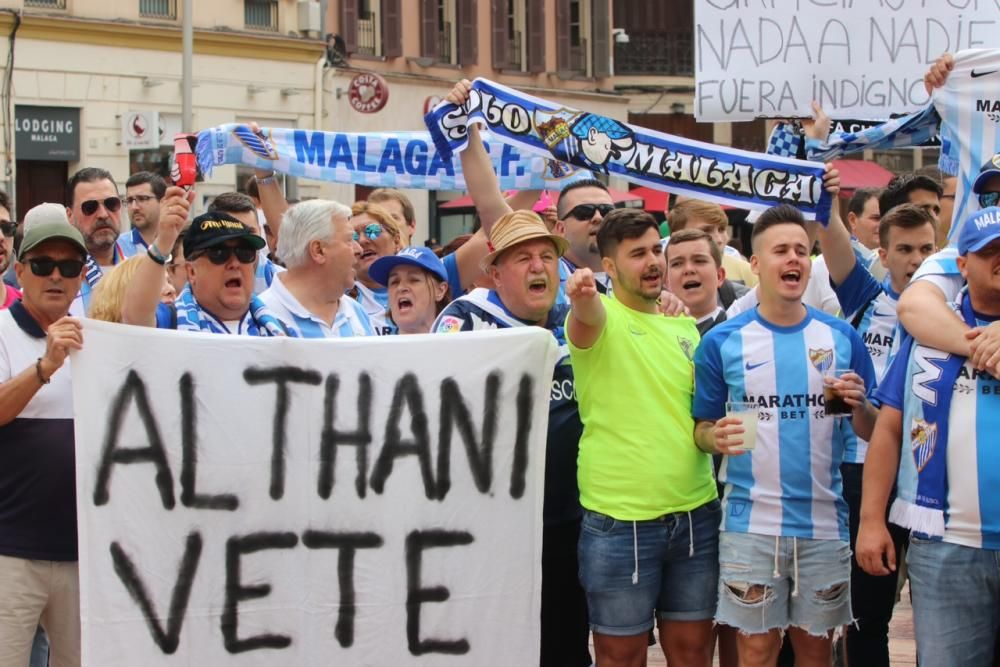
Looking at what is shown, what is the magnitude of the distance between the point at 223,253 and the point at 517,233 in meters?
1.04

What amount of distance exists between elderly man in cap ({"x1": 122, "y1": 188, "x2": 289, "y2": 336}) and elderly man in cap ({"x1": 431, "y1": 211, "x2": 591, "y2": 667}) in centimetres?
75

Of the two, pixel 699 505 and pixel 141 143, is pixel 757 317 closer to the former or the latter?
pixel 699 505

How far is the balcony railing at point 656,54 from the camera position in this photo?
127ft

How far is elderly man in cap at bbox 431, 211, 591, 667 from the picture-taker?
544cm

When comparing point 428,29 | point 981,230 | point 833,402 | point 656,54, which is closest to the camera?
point 981,230

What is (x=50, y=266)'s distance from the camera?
4.98 m

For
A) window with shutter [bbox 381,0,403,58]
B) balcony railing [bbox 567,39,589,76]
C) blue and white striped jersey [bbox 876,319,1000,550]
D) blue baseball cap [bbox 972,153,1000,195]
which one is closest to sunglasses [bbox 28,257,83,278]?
blue and white striped jersey [bbox 876,319,1000,550]

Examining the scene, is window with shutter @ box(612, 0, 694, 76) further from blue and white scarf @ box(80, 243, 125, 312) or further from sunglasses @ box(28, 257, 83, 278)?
sunglasses @ box(28, 257, 83, 278)

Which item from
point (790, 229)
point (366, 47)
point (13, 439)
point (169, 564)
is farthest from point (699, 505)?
point (366, 47)

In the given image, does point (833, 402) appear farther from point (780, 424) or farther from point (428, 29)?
point (428, 29)

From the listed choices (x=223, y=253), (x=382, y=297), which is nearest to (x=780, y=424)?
(x=223, y=253)

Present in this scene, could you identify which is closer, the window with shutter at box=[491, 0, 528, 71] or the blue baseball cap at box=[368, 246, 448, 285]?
the blue baseball cap at box=[368, 246, 448, 285]

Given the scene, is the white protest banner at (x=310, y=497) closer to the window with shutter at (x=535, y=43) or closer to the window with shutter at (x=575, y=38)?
the window with shutter at (x=535, y=43)

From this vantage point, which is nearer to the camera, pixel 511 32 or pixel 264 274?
pixel 264 274
